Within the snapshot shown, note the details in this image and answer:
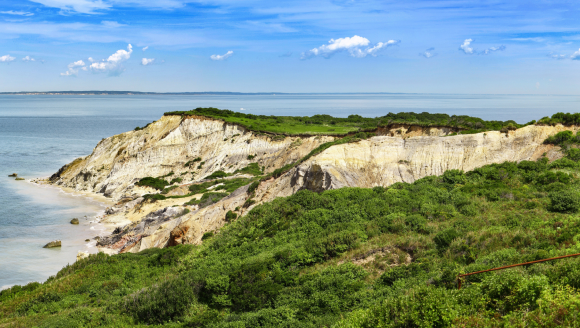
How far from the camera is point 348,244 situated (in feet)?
48.2

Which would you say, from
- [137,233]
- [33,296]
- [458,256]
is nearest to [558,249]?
[458,256]

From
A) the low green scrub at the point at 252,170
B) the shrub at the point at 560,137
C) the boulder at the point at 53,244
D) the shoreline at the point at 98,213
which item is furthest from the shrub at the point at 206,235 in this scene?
the shrub at the point at 560,137

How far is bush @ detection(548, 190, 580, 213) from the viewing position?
15.2 metres

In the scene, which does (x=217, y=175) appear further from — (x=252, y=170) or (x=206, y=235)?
(x=206, y=235)

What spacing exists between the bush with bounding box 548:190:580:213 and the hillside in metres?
0.06

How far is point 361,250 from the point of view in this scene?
14.0m

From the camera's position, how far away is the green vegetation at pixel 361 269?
8.31m

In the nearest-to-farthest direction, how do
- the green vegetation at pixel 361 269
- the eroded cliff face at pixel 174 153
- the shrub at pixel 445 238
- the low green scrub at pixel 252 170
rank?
the green vegetation at pixel 361 269
the shrub at pixel 445 238
the low green scrub at pixel 252 170
the eroded cliff face at pixel 174 153

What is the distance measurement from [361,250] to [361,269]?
136 cm

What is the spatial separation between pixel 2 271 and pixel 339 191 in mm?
21998

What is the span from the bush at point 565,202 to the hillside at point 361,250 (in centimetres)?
6

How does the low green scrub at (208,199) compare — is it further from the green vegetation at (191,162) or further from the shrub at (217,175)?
the green vegetation at (191,162)

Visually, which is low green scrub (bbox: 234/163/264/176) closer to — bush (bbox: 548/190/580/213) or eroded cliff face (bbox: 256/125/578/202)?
eroded cliff face (bbox: 256/125/578/202)

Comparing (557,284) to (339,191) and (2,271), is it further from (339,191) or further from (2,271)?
(2,271)
